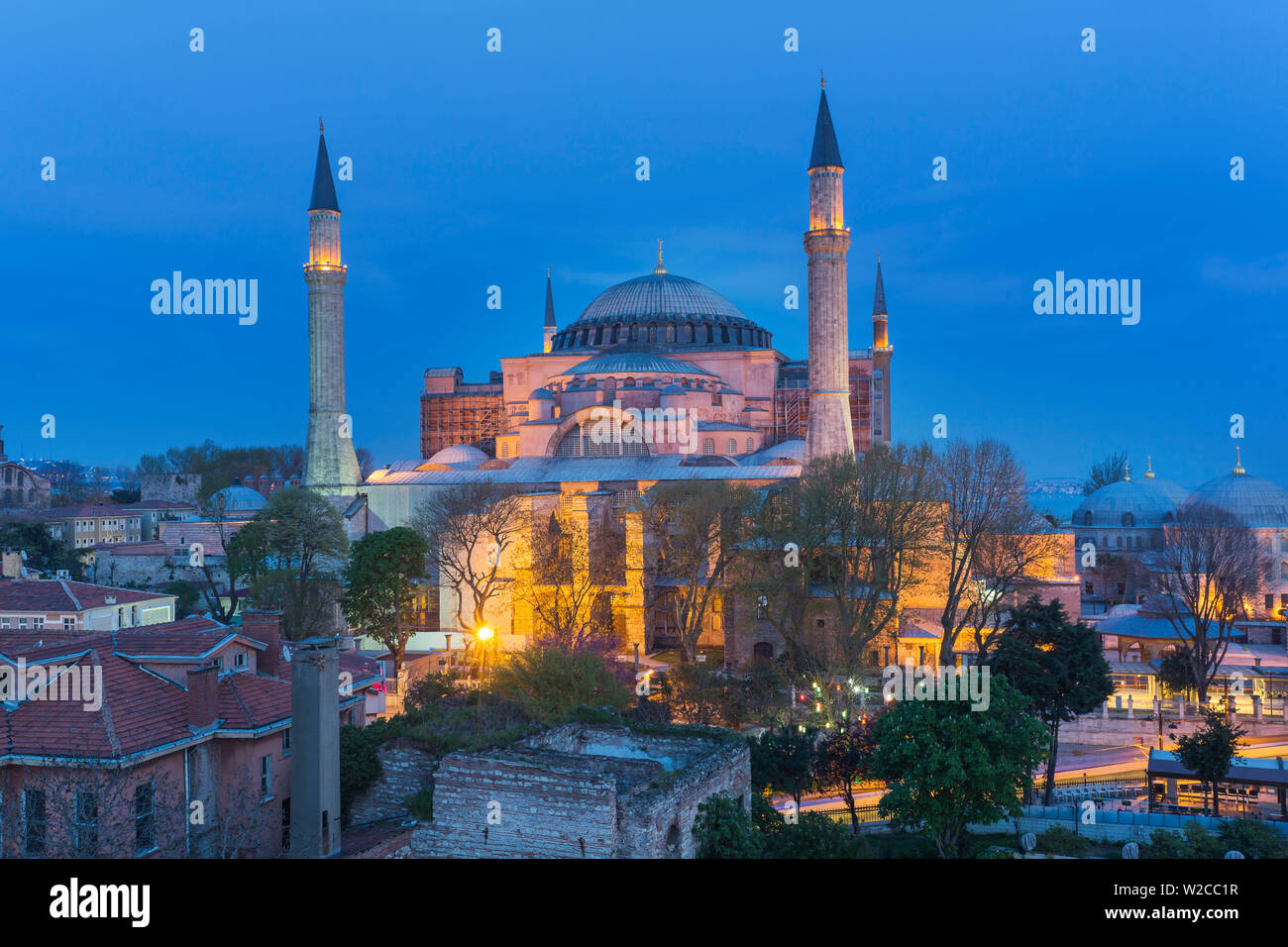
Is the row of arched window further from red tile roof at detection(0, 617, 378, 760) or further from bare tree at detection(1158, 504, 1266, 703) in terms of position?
red tile roof at detection(0, 617, 378, 760)

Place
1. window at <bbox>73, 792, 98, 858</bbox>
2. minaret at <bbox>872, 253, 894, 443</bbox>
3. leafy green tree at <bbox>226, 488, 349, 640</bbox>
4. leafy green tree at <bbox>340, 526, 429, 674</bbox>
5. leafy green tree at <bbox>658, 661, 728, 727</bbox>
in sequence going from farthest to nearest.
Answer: minaret at <bbox>872, 253, 894, 443</bbox> → leafy green tree at <bbox>226, 488, 349, 640</bbox> → leafy green tree at <bbox>340, 526, 429, 674</bbox> → leafy green tree at <bbox>658, 661, 728, 727</bbox> → window at <bbox>73, 792, 98, 858</bbox>

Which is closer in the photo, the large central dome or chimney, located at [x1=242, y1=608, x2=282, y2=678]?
chimney, located at [x1=242, y1=608, x2=282, y2=678]

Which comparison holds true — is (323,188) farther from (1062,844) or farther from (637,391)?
(1062,844)

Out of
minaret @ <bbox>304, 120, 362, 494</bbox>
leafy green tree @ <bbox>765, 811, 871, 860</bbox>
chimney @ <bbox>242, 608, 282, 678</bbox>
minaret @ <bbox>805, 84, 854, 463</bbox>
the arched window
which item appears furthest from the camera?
the arched window

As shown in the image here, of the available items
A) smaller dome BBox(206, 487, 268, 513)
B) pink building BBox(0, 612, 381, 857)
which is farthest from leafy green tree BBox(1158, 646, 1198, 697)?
smaller dome BBox(206, 487, 268, 513)

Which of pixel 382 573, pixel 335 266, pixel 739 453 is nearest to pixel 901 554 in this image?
pixel 382 573

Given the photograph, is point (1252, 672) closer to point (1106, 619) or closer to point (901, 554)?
point (1106, 619)
